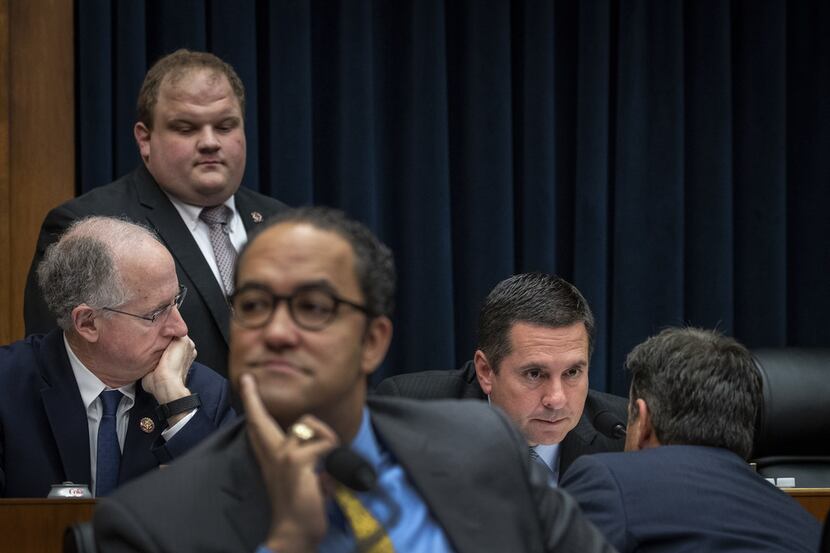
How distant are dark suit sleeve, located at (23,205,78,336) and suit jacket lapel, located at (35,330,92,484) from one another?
1.56 ft

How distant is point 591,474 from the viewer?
2293mm

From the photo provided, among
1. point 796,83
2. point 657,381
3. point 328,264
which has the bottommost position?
point 657,381

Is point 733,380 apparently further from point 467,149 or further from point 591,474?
point 467,149

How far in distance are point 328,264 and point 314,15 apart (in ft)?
9.72

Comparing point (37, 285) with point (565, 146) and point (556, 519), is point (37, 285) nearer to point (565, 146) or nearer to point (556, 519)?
point (556, 519)

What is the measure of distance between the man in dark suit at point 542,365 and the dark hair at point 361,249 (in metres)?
1.36

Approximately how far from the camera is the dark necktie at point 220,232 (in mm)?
3467

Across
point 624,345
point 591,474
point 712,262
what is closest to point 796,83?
point 712,262

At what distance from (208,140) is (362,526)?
201 centimetres

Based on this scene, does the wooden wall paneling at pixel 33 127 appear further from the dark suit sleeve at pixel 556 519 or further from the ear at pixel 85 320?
the dark suit sleeve at pixel 556 519

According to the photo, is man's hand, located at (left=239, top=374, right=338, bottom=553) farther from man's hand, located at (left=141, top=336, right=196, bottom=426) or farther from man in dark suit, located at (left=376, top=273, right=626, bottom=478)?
man in dark suit, located at (left=376, top=273, right=626, bottom=478)

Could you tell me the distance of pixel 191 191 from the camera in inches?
136

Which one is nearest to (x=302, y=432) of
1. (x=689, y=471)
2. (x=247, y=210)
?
(x=689, y=471)

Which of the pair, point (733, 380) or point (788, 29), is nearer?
point (733, 380)
